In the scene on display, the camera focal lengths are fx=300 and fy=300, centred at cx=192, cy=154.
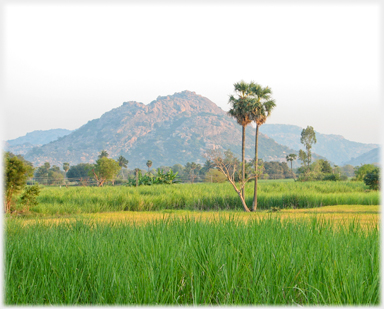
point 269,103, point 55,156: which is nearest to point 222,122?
point 55,156

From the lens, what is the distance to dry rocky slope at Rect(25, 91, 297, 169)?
11494 centimetres

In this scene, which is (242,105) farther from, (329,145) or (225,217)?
(329,145)

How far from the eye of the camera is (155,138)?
134750 millimetres

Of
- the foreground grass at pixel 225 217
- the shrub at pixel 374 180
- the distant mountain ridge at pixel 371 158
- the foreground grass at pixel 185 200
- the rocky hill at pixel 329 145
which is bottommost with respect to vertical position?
the foreground grass at pixel 185 200

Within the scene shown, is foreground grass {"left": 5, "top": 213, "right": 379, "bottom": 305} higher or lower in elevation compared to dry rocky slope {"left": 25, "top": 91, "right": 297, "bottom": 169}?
lower

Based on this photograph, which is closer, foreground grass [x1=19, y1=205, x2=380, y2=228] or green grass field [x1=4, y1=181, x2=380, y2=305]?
green grass field [x1=4, y1=181, x2=380, y2=305]

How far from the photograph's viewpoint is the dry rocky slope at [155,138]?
11494cm

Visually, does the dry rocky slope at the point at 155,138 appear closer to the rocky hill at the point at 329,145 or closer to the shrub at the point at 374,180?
the rocky hill at the point at 329,145

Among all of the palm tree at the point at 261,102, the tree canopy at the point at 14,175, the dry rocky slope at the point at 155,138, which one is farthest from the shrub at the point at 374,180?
the dry rocky slope at the point at 155,138

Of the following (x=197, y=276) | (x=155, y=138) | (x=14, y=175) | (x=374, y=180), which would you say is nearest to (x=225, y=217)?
(x=197, y=276)

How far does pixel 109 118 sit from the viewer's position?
159m

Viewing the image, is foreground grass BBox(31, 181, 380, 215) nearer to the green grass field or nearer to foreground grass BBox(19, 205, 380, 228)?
foreground grass BBox(19, 205, 380, 228)

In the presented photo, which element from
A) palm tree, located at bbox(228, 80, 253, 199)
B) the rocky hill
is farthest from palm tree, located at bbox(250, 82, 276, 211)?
the rocky hill

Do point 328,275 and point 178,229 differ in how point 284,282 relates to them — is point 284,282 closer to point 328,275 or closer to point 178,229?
point 328,275
